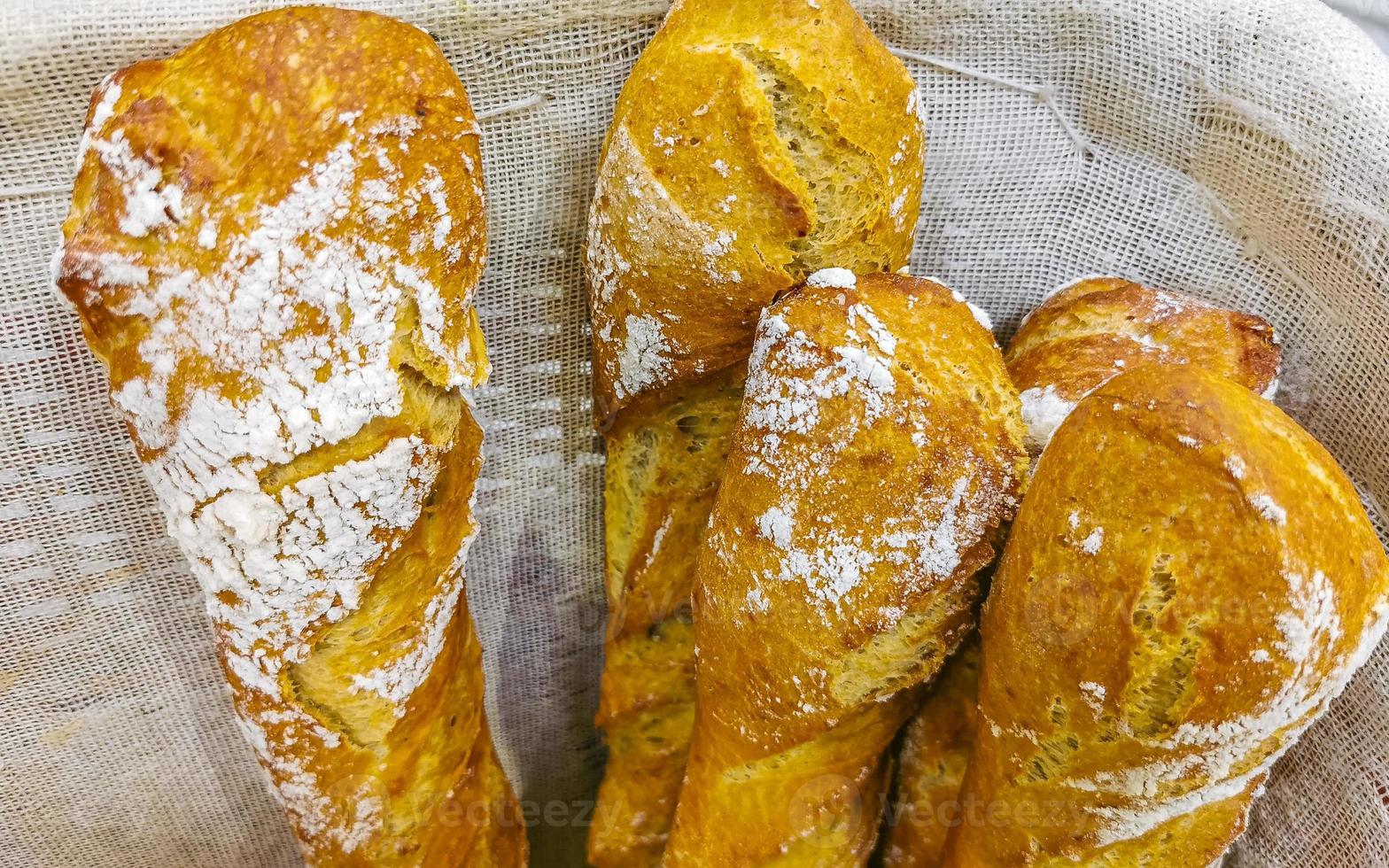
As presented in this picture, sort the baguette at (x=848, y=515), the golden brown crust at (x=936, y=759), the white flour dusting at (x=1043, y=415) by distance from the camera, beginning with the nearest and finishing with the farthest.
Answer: the baguette at (x=848, y=515), the white flour dusting at (x=1043, y=415), the golden brown crust at (x=936, y=759)

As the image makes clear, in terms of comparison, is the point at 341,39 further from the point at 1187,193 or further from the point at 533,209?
the point at 1187,193

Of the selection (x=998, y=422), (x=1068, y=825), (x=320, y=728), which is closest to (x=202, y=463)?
Result: (x=320, y=728)

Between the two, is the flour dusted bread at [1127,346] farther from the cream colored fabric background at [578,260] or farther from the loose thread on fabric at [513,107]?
the loose thread on fabric at [513,107]

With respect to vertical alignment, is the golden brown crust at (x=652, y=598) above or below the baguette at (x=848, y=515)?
below

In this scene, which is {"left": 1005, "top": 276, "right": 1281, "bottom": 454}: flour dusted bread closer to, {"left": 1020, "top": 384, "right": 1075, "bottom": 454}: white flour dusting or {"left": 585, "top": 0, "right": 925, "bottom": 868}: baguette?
{"left": 1020, "top": 384, "right": 1075, "bottom": 454}: white flour dusting

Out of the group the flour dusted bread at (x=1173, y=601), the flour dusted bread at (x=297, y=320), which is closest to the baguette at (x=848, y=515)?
the flour dusted bread at (x=1173, y=601)
